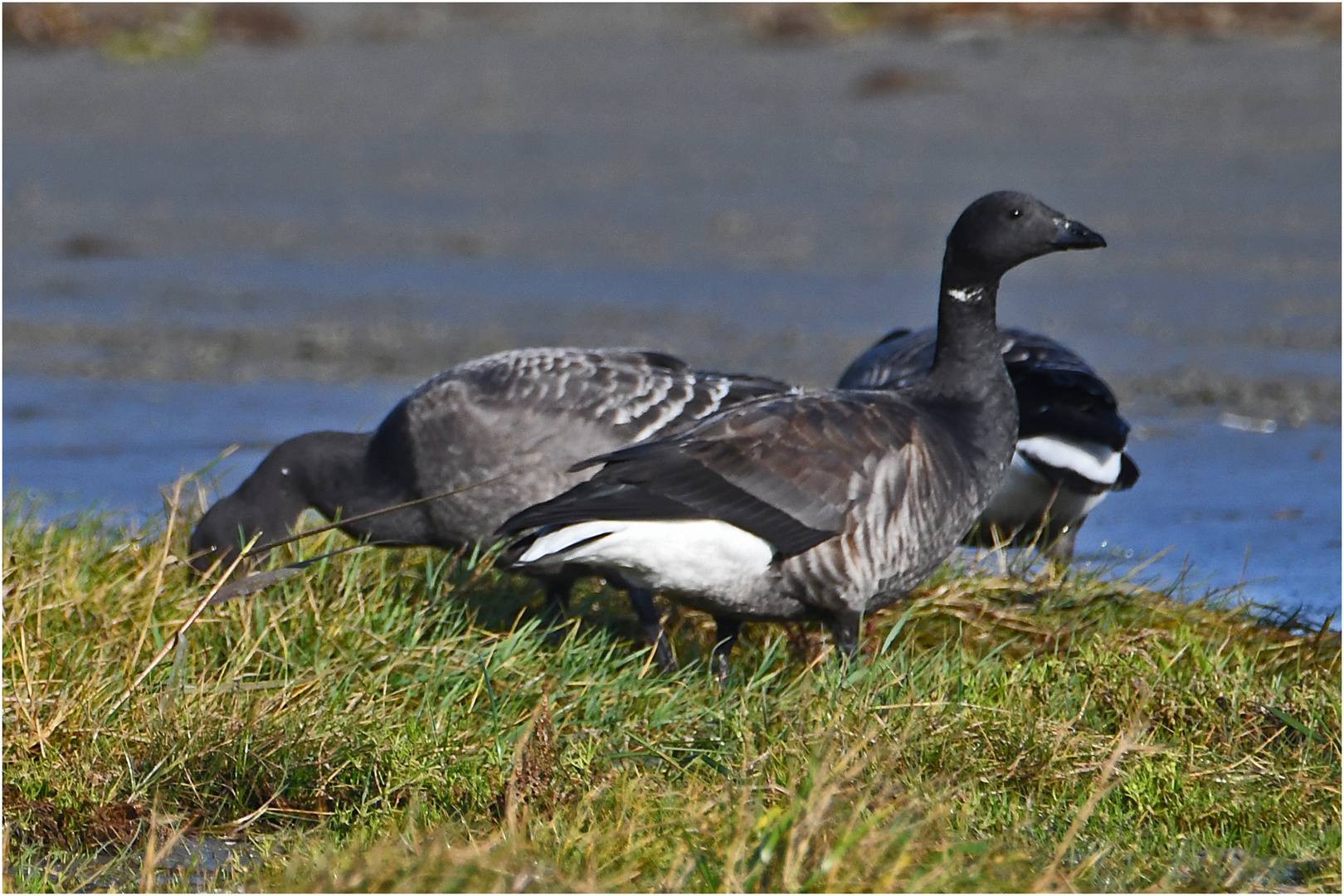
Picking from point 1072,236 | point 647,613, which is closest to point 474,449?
point 647,613

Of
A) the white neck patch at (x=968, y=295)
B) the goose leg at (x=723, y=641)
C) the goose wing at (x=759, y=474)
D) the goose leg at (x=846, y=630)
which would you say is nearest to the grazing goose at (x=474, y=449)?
the goose leg at (x=723, y=641)

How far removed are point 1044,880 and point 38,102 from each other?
18722 mm

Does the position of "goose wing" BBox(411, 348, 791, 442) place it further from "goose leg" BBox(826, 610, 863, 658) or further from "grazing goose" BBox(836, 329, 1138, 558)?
"goose leg" BBox(826, 610, 863, 658)

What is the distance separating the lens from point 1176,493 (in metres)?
7.91

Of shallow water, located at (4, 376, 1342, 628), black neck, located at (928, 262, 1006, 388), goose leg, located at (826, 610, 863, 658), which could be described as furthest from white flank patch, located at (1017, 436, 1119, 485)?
goose leg, located at (826, 610, 863, 658)

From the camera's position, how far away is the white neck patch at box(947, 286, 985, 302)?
229 inches

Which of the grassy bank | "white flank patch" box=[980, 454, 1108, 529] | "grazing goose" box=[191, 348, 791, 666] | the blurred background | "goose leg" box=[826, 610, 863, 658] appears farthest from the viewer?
the blurred background

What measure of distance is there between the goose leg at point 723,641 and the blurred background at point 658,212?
166 centimetres

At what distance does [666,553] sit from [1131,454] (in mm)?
4323

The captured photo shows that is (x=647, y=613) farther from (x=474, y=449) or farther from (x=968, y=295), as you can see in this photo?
(x=968, y=295)

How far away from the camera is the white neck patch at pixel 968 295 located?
582 cm

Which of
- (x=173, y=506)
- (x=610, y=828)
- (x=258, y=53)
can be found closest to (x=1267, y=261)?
(x=173, y=506)

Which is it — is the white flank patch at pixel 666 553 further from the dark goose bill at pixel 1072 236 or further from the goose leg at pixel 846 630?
the dark goose bill at pixel 1072 236

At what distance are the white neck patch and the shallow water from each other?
1.08 m
